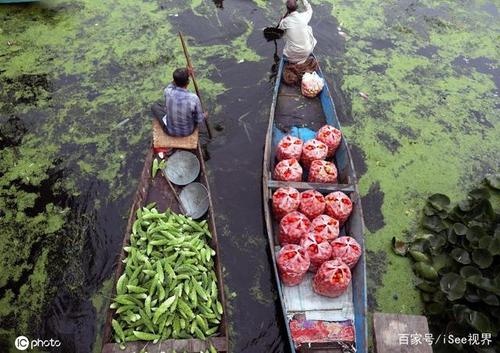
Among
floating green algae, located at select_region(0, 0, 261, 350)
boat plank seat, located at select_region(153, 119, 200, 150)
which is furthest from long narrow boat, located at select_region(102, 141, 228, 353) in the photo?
floating green algae, located at select_region(0, 0, 261, 350)

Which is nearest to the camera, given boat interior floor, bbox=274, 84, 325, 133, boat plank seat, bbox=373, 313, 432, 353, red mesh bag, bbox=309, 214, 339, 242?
boat plank seat, bbox=373, 313, 432, 353

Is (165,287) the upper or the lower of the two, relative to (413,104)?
upper

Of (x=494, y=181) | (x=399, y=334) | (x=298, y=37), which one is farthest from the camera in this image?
(x=298, y=37)

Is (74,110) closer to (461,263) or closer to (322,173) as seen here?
(322,173)

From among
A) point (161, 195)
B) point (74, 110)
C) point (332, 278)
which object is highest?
point (332, 278)

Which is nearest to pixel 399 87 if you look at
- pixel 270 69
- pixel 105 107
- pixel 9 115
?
pixel 270 69

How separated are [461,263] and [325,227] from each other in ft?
6.14

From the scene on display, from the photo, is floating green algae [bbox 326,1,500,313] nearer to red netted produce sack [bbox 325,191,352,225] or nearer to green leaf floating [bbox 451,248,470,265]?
green leaf floating [bbox 451,248,470,265]

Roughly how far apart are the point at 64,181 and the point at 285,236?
12.1ft

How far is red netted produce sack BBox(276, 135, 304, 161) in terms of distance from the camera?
568cm

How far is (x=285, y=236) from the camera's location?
4.88 m

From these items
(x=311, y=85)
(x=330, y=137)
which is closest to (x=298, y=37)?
(x=311, y=85)

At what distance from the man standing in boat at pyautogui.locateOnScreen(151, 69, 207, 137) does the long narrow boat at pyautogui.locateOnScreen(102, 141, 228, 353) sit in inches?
14.8

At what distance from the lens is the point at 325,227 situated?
487cm
